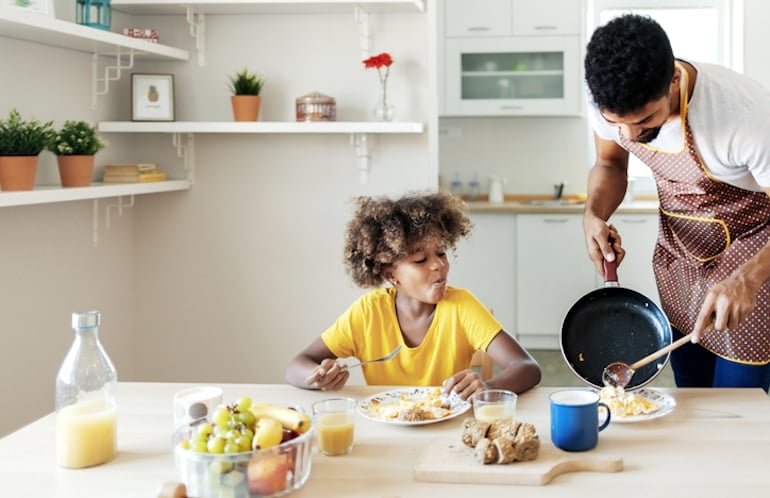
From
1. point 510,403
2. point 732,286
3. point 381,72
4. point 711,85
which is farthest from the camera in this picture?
point 381,72

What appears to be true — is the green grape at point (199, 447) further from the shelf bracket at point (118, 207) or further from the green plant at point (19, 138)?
the shelf bracket at point (118, 207)

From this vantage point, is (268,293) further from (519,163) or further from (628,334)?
(519,163)

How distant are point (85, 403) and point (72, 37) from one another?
149 cm

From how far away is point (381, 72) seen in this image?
3180 millimetres

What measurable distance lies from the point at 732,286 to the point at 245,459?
0.99 metres

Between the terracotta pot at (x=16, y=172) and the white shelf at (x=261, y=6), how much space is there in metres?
0.96

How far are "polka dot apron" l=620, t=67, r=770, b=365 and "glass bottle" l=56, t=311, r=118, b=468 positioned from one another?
4.06ft

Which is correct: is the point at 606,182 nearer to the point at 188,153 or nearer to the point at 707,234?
the point at 707,234

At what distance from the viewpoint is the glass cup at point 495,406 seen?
1490 mm

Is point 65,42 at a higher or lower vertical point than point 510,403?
higher

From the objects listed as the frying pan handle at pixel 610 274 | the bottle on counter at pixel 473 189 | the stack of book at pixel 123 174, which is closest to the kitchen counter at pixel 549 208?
the bottle on counter at pixel 473 189

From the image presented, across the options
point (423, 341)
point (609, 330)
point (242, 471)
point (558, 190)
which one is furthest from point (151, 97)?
point (558, 190)

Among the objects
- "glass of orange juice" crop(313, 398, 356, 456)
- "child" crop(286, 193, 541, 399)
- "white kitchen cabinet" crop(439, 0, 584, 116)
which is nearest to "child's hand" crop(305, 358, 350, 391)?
"child" crop(286, 193, 541, 399)

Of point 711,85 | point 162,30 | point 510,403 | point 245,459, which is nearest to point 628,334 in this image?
point 510,403
